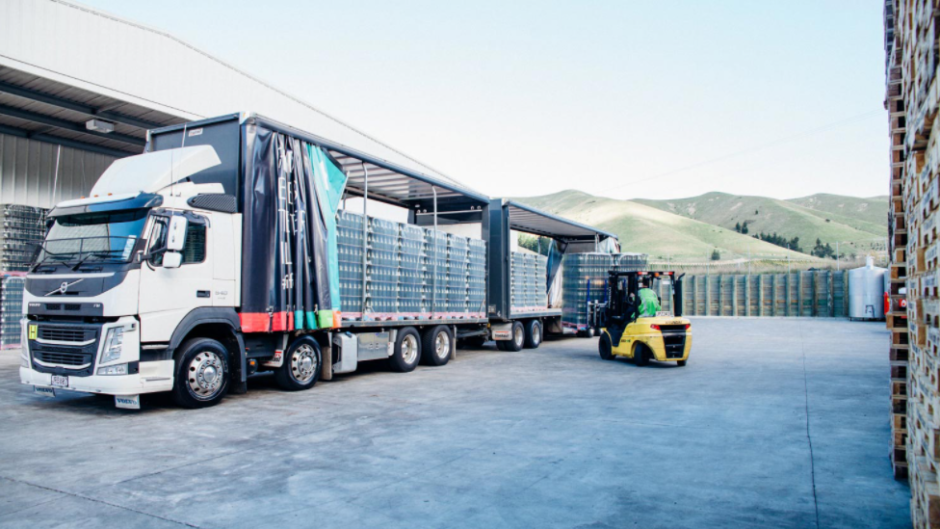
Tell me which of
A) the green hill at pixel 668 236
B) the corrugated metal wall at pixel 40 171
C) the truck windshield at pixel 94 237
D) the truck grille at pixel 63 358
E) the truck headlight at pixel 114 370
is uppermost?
the green hill at pixel 668 236

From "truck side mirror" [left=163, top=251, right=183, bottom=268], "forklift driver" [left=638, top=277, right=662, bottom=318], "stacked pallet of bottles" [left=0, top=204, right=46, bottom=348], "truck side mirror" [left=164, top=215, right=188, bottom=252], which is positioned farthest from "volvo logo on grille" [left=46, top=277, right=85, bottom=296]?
"forklift driver" [left=638, top=277, right=662, bottom=318]

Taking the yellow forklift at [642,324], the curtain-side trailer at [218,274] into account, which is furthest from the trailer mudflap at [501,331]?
the curtain-side trailer at [218,274]

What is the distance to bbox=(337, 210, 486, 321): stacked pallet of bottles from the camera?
466 inches

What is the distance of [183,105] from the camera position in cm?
1684

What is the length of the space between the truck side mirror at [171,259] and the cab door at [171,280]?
0.03 meters

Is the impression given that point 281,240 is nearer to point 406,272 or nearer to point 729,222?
point 406,272

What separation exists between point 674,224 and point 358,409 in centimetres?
12936

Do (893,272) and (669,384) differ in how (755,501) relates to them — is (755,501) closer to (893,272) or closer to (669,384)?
(893,272)

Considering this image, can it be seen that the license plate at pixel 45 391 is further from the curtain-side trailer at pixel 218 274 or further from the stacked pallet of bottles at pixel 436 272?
the stacked pallet of bottles at pixel 436 272

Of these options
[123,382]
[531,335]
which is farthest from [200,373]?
[531,335]

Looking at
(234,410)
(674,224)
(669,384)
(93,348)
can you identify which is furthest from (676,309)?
(674,224)

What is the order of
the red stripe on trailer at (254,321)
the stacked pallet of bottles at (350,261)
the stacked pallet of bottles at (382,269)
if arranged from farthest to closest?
the stacked pallet of bottles at (382,269)
the stacked pallet of bottles at (350,261)
the red stripe on trailer at (254,321)

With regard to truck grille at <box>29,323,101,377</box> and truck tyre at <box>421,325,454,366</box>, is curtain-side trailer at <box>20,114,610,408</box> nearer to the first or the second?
truck grille at <box>29,323,101,377</box>

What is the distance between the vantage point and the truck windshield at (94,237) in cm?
855
